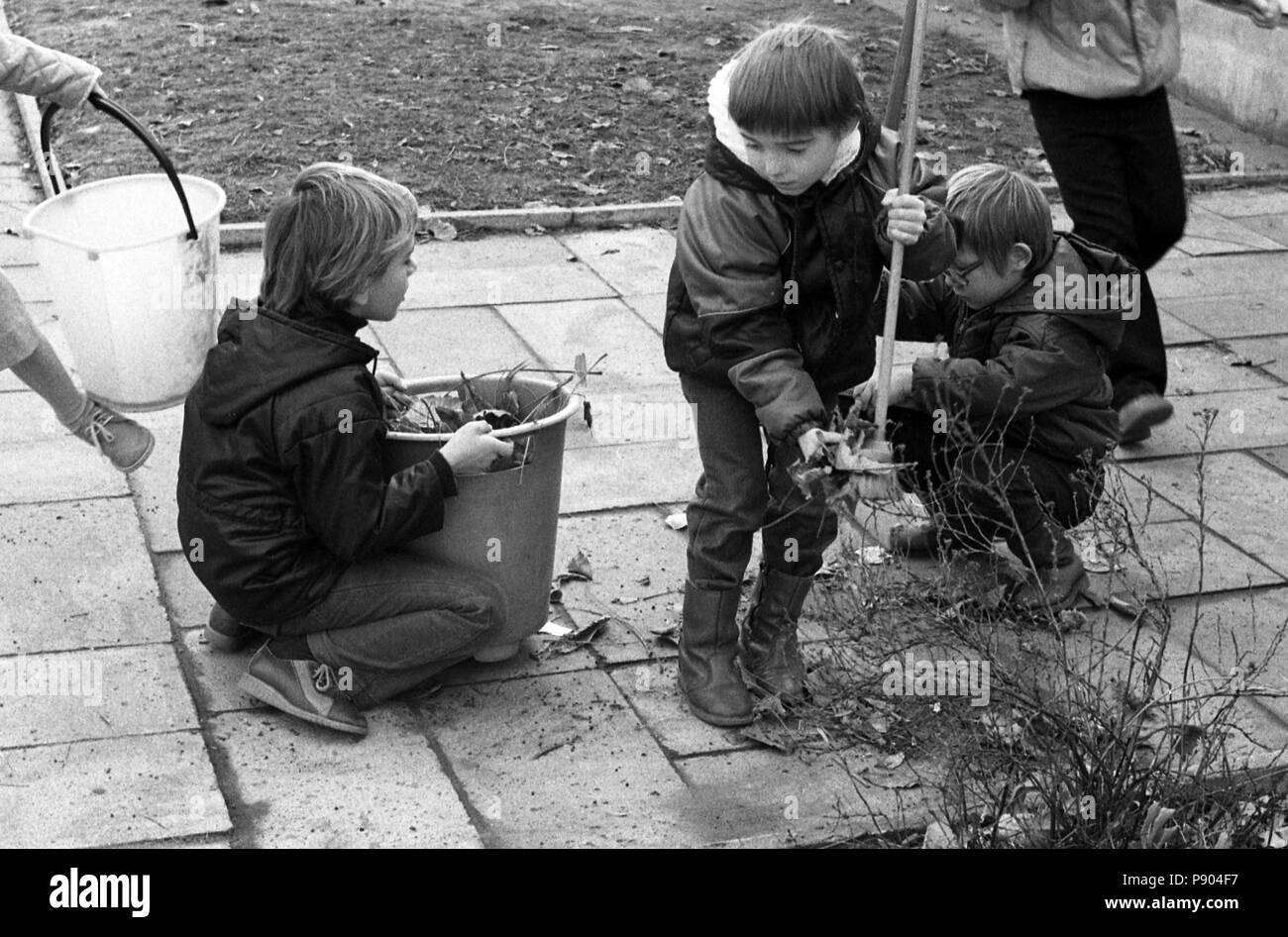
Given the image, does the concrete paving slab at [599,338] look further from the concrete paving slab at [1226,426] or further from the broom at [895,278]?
the broom at [895,278]

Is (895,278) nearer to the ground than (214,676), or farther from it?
farther from it

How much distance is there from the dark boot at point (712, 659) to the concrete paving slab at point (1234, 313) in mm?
3116

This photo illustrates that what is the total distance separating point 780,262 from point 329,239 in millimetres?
913

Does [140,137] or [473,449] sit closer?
[473,449]

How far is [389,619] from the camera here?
3.55m

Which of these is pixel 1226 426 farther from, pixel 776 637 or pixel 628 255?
pixel 628 255

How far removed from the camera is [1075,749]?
2.91 m

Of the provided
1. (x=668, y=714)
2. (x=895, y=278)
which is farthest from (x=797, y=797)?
(x=895, y=278)

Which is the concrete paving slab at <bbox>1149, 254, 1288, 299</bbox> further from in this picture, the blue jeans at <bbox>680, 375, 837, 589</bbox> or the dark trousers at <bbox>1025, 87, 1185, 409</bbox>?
the blue jeans at <bbox>680, 375, 837, 589</bbox>

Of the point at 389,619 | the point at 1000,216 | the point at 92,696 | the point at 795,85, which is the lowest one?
the point at 92,696

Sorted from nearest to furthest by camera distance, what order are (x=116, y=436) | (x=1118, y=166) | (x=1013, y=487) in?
(x=1013, y=487) → (x=116, y=436) → (x=1118, y=166)

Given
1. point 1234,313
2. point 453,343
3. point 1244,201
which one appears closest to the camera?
point 453,343

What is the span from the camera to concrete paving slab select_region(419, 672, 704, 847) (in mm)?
3277
